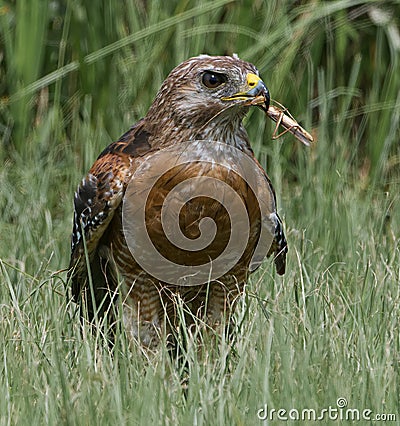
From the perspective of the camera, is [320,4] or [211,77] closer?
[211,77]

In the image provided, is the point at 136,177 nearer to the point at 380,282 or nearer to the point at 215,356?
the point at 215,356

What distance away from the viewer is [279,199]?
5.49 meters

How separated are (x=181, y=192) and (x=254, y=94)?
0.49m

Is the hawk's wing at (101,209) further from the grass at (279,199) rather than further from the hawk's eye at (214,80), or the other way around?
the hawk's eye at (214,80)

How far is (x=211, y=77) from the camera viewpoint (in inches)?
160

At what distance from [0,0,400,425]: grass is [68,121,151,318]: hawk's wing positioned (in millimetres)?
148

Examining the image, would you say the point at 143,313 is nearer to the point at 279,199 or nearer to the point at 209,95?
the point at 209,95

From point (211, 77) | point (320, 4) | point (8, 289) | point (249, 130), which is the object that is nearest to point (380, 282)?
point (211, 77)

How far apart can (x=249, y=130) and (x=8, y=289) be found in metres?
2.29

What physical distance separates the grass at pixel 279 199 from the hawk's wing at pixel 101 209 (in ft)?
0.48

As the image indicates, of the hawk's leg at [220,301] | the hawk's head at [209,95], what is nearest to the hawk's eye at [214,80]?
the hawk's head at [209,95]

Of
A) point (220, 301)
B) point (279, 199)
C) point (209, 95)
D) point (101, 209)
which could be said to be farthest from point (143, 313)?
point (279, 199)

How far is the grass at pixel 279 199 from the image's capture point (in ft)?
10.6

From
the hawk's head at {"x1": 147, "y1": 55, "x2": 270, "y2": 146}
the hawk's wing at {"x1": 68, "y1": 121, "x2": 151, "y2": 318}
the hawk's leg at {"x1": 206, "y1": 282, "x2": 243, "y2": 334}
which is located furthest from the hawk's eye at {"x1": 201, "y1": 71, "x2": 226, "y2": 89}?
the hawk's leg at {"x1": 206, "y1": 282, "x2": 243, "y2": 334}
